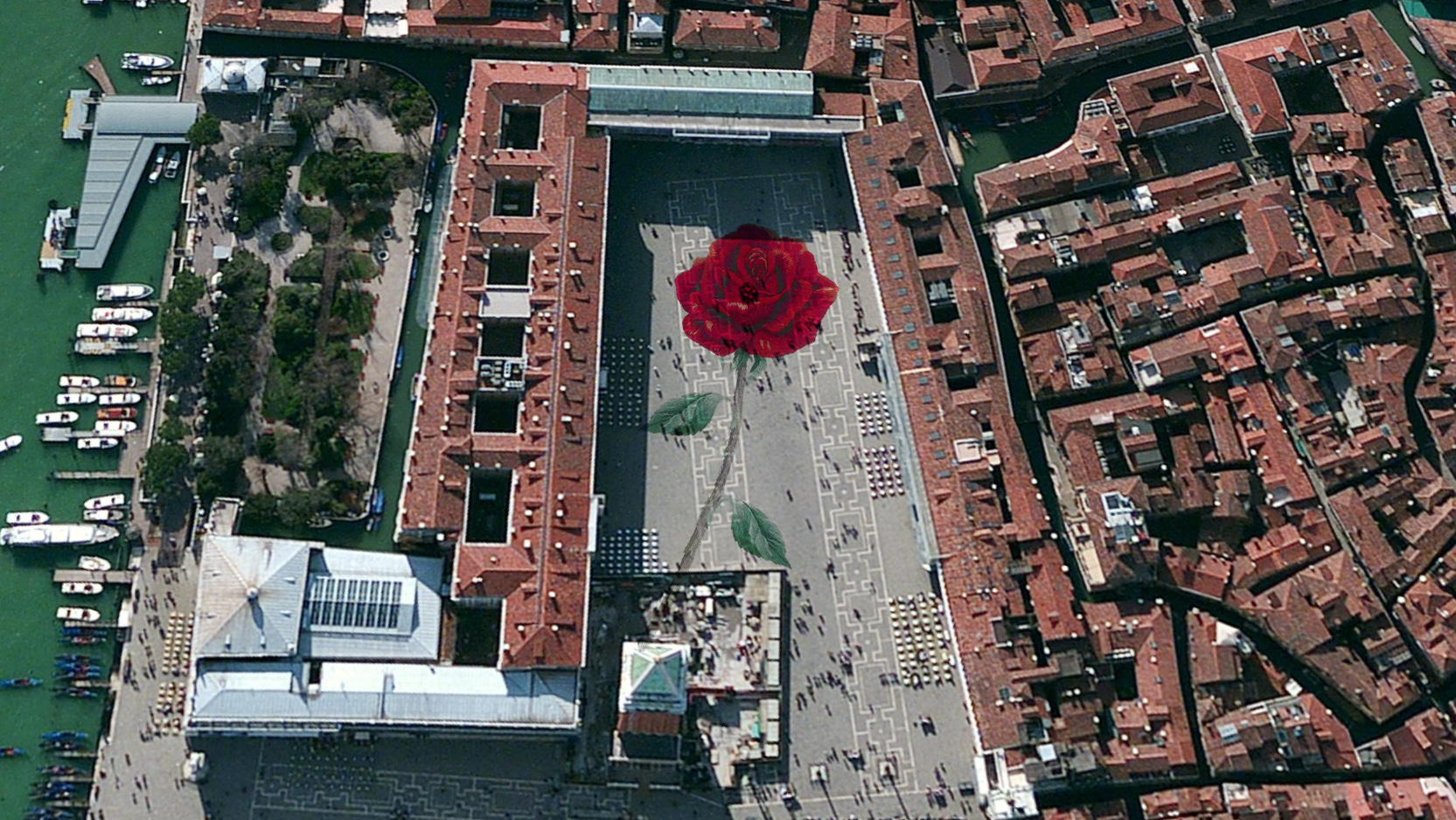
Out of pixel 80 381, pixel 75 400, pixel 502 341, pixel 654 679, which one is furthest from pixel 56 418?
pixel 654 679

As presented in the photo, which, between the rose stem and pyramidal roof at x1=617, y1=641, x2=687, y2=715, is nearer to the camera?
pyramidal roof at x1=617, y1=641, x2=687, y2=715

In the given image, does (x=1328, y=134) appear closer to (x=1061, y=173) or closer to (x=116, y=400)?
(x=1061, y=173)

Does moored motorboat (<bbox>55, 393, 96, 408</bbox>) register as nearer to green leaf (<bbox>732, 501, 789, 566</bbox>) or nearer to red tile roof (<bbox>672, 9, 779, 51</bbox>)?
green leaf (<bbox>732, 501, 789, 566</bbox>)

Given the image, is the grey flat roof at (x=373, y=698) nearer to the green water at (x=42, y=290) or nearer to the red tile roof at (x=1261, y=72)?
the green water at (x=42, y=290)

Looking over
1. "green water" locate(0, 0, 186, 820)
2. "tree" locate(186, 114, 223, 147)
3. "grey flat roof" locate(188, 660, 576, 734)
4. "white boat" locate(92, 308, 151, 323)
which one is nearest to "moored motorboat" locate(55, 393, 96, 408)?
"green water" locate(0, 0, 186, 820)

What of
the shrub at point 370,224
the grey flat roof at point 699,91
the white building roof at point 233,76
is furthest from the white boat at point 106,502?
the grey flat roof at point 699,91
